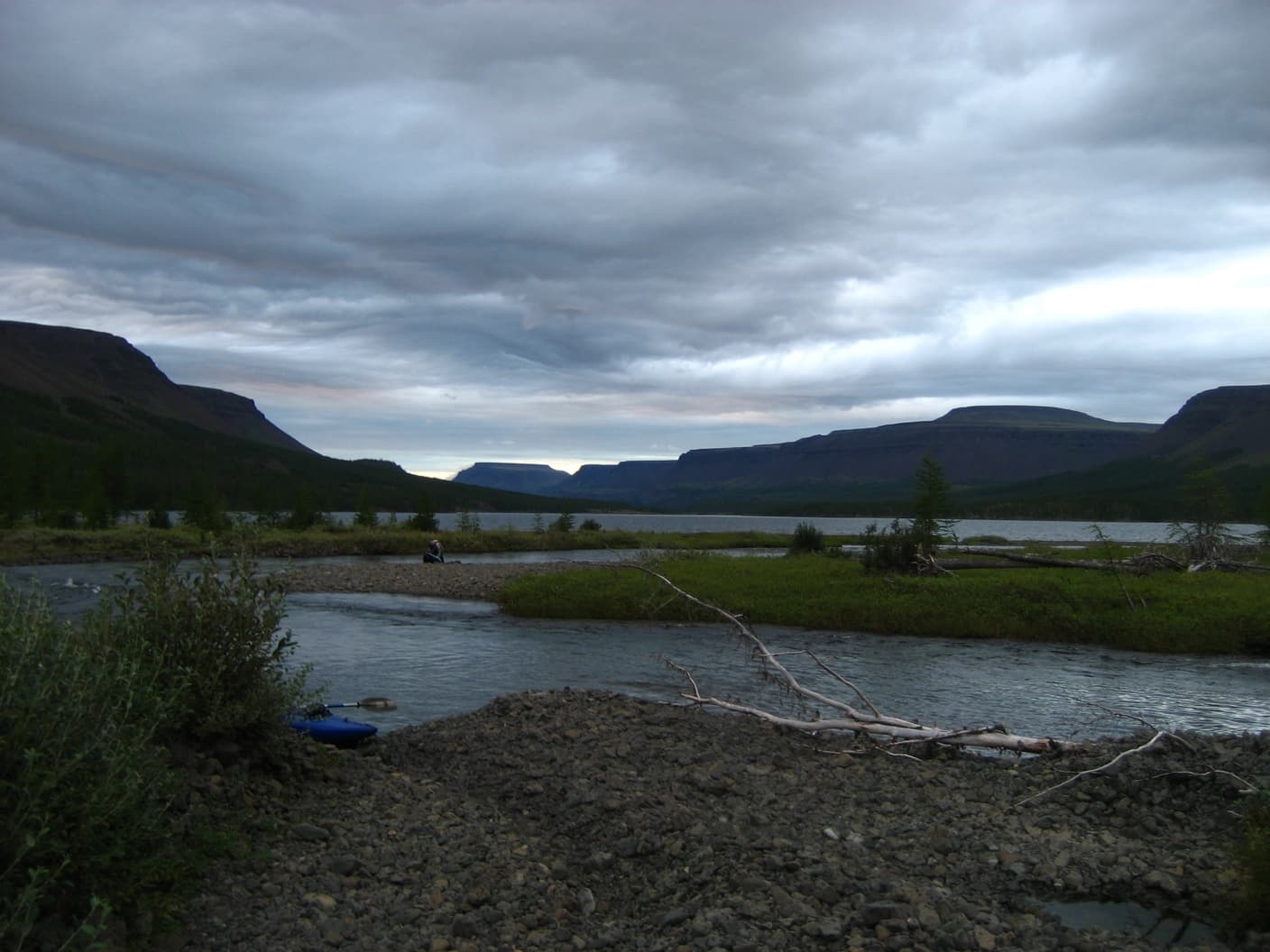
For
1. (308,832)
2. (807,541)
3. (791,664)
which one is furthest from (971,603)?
(807,541)

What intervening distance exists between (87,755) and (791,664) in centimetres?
1603

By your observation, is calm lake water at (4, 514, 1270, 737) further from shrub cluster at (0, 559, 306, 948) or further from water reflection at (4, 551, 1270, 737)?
shrub cluster at (0, 559, 306, 948)

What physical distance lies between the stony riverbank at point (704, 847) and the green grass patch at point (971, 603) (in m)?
12.1

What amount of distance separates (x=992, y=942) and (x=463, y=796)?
5.66 m

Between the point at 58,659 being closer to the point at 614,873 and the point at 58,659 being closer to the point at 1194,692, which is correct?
the point at 614,873

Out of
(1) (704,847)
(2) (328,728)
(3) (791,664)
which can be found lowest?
(3) (791,664)

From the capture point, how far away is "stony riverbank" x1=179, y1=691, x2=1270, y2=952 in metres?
6.75

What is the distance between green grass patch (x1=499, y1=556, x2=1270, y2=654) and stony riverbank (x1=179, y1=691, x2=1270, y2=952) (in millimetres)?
12091

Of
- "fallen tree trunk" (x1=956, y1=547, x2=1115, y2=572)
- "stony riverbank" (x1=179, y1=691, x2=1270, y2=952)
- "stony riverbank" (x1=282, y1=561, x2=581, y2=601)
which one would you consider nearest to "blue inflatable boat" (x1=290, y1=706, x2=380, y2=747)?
"stony riverbank" (x1=179, y1=691, x2=1270, y2=952)

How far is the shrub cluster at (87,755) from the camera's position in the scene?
5.69m

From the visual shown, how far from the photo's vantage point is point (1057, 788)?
1000 cm

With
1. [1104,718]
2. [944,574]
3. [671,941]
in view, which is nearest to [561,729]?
[671,941]

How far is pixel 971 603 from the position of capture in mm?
26578

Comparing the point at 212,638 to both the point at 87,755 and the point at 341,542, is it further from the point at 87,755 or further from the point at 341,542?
the point at 341,542
